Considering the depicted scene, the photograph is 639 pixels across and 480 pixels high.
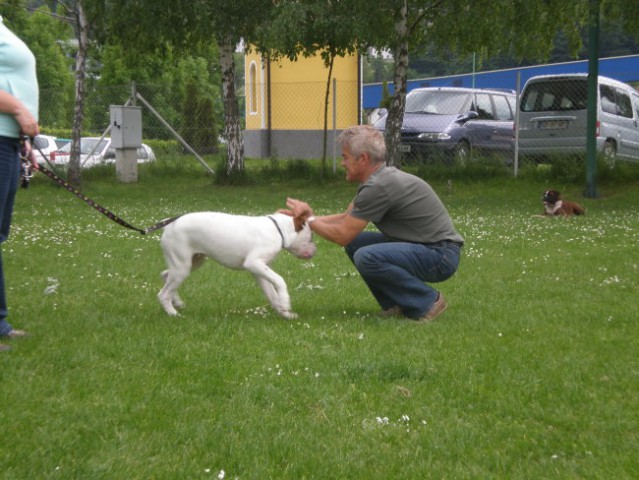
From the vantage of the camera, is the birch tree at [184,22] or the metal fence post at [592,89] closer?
the metal fence post at [592,89]

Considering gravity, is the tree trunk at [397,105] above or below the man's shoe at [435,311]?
above

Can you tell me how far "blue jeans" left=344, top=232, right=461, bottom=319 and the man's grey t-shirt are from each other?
0.33 ft

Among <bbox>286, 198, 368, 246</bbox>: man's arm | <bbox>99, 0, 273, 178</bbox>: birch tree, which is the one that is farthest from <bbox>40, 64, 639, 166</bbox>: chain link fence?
<bbox>286, 198, 368, 246</bbox>: man's arm

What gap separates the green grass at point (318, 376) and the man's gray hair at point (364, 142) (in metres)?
1.24

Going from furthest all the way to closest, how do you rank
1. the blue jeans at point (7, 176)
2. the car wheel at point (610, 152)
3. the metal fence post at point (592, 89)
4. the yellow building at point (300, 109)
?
1. the yellow building at point (300, 109)
2. the car wheel at point (610, 152)
3. the metal fence post at point (592, 89)
4. the blue jeans at point (7, 176)

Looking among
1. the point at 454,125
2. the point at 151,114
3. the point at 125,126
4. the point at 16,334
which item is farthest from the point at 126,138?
the point at 16,334

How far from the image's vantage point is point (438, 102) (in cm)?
2022

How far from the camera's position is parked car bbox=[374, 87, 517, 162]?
19.5 meters

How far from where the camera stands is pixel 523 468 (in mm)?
3676

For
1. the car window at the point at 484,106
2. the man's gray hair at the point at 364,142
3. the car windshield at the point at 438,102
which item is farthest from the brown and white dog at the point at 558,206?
the man's gray hair at the point at 364,142

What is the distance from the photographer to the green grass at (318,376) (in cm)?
373

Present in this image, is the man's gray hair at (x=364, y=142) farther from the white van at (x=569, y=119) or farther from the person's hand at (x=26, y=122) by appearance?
the white van at (x=569, y=119)

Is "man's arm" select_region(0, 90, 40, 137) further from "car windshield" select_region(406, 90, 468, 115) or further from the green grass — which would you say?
"car windshield" select_region(406, 90, 468, 115)

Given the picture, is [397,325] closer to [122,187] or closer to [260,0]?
[260,0]
